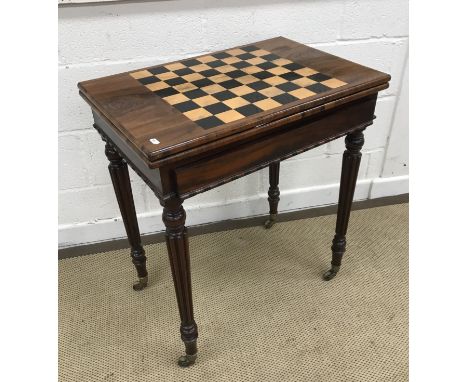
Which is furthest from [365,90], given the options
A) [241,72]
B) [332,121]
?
[241,72]

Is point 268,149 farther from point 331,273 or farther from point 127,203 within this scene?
point 331,273

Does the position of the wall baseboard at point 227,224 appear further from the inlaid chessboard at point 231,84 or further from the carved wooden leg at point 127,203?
the inlaid chessboard at point 231,84

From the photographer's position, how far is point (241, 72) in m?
1.10

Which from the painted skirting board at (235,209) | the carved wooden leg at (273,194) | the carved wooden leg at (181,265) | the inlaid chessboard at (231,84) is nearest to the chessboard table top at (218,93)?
the inlaid chessboard at (231,84)

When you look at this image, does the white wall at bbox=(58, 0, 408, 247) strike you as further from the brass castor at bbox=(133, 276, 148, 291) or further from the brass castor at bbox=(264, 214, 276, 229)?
the brass castor at bbox=(133, 276, 148, 291)

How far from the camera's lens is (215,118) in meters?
0.88

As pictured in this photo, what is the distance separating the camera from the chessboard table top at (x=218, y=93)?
2.76ft

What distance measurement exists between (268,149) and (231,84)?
20 cm

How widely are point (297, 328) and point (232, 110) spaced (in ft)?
2.31

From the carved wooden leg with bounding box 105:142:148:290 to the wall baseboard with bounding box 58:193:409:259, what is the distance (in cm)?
24

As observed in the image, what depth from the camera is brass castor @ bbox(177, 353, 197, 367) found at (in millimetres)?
1151

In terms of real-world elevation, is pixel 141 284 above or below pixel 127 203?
below

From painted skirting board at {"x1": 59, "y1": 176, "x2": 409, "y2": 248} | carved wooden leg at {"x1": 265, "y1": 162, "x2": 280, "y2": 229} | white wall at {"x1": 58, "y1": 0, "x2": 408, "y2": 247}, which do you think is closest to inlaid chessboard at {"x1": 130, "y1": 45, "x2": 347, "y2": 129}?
white wall at {"x1": 58, "y1": 0, "x2": 408, "y2": 247}

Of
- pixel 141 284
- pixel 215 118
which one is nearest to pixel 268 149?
pixel 215 118
